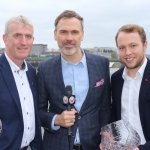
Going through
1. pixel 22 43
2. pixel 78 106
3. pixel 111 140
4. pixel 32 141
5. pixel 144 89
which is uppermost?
pixel 22 43

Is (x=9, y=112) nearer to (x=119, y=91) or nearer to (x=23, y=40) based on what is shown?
(x=23, y=40)

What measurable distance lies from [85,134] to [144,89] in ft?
3.59

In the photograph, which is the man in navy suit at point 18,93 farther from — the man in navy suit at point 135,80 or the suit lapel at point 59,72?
the man in navy suit at point 135,80

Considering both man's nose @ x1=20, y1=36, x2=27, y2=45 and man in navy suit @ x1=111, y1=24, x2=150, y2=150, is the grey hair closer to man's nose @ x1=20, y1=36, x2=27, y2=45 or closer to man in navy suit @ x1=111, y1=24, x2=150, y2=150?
man's nose @ x1=20, y1=36, x2=27, y2=45

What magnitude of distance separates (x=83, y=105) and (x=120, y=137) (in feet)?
2.71

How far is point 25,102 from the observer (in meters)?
3.50

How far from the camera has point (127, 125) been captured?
318 centimetres

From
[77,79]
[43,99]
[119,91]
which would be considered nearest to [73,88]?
[77,79]

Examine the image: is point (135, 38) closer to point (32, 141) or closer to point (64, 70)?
point (64, 70)

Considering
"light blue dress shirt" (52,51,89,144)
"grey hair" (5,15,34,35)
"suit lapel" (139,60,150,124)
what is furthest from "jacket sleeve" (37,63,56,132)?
"suit lapel" (139,60,150,124)

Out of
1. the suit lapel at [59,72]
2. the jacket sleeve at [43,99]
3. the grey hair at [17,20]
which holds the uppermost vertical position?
the grey hair at [17,20]

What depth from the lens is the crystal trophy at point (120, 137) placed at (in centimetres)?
304

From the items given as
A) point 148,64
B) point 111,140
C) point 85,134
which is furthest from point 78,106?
point 148,64

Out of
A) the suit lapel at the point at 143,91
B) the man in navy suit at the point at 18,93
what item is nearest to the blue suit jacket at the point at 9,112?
the man in navy suit at the point at 18,93
